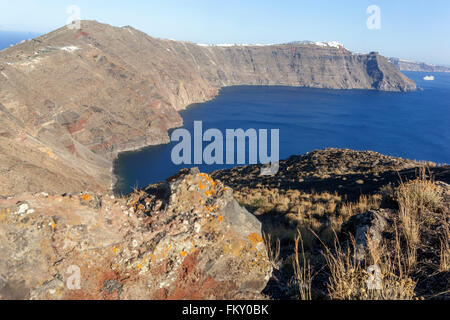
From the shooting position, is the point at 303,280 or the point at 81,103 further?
the point at 81,103

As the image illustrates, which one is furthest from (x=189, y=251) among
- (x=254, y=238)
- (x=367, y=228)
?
(x=367, y=228)

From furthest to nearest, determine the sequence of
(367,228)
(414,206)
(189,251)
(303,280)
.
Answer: (414,206) < (367,228) < (303,280) < (189,251)

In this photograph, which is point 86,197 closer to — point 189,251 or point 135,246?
point 135,246

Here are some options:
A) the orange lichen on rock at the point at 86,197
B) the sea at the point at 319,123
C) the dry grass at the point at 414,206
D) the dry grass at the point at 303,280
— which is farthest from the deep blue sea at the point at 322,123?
the dry grass at the point at 303,280

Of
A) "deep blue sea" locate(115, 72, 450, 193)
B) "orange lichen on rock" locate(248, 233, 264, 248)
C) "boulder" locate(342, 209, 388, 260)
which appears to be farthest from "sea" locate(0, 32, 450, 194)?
"boulder" locate(342, 209, 388, 260)

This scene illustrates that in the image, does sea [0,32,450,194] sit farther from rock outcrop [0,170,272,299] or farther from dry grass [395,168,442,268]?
dry grass [395,168,442,268]

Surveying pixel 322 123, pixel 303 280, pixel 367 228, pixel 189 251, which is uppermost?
pixel 189 251
